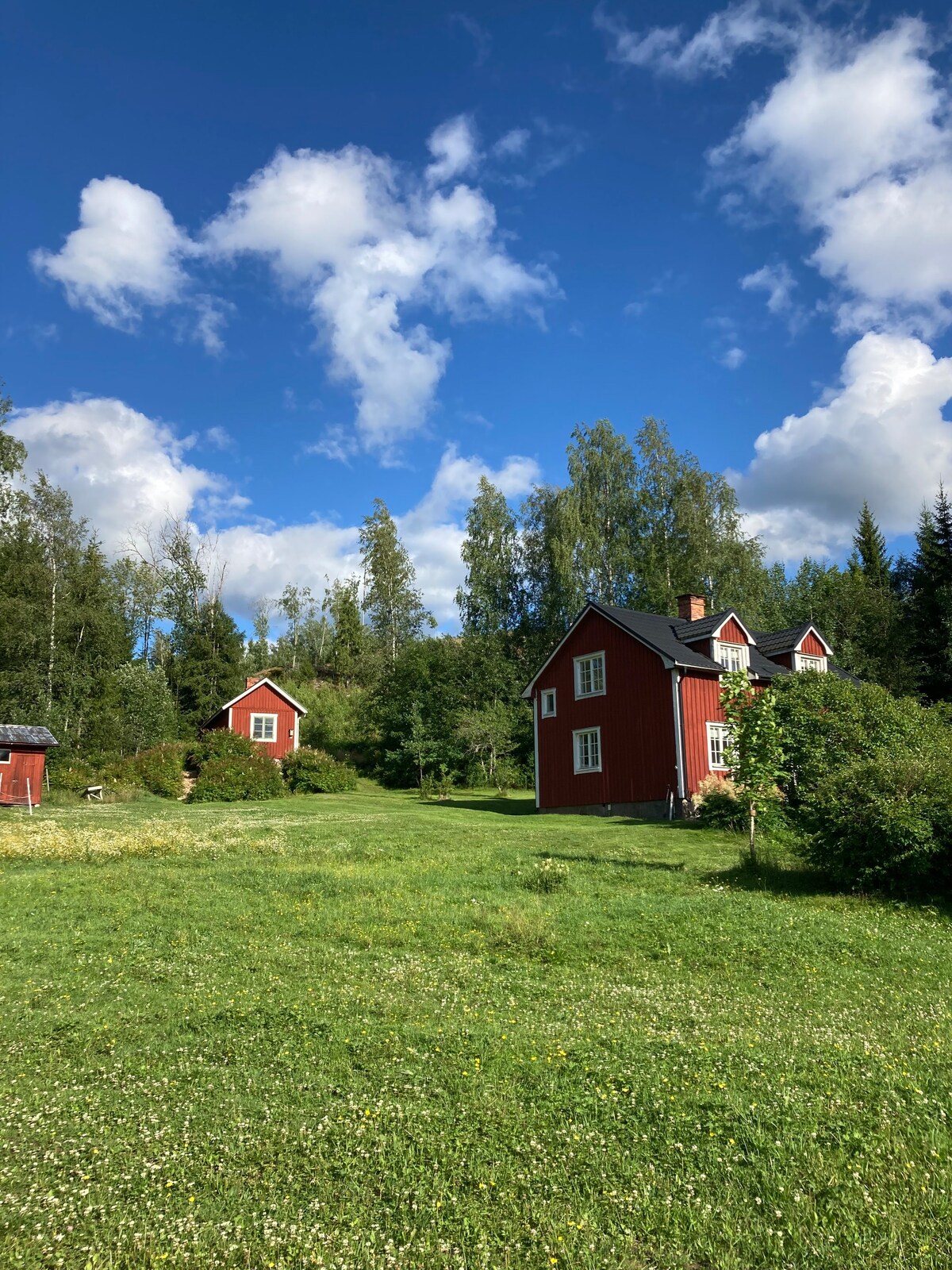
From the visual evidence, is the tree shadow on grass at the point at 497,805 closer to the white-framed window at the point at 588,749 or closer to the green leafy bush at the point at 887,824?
the white-framed window at the point at 588,749

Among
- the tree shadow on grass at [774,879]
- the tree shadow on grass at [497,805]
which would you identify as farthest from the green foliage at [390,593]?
the tree shadow on grass at [774,879]

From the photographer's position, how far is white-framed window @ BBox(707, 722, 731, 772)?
28.9m

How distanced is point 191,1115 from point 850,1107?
16.0ft

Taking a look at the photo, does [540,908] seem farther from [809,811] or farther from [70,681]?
[70,681]

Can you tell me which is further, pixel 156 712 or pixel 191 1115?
pixel 156 712

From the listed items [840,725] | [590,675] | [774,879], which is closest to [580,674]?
[590,675]

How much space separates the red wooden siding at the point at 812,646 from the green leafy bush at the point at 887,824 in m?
20.0

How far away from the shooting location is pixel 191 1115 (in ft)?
20.0

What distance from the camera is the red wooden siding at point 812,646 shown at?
34.8 metres

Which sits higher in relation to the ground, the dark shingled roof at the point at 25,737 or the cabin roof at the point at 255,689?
the cabin roof at the point at 255,689

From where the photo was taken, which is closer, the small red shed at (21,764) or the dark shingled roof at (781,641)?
the small red shed at (21,764)

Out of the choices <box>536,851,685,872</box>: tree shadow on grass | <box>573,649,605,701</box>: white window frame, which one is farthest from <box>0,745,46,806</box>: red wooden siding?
<box>536,851,685,872</box>: tree shadow on grass

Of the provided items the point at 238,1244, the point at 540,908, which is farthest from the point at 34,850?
the point at 238,1244

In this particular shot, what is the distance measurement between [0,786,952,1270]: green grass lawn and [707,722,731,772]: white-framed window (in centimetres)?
1549
